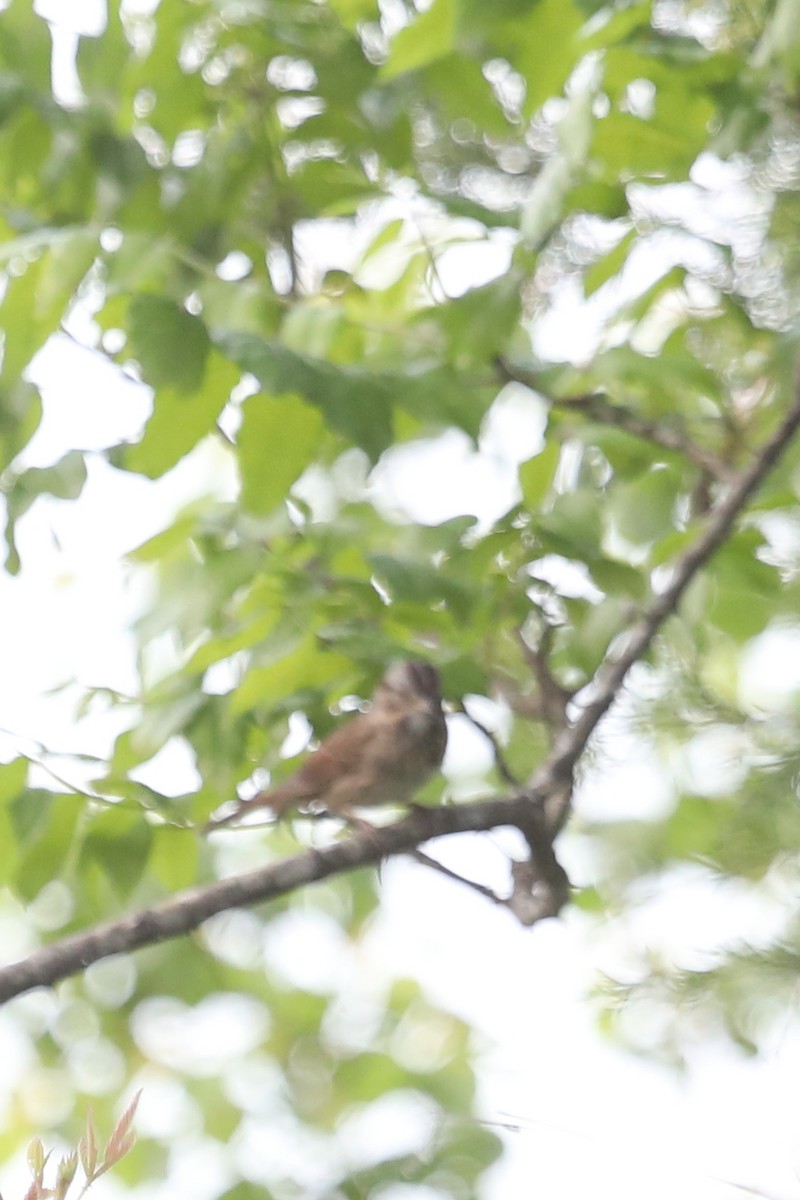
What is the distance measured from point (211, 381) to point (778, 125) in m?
0.83

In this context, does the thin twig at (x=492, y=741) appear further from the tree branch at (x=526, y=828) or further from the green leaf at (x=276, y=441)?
the green leaf at (x=276, y=441)

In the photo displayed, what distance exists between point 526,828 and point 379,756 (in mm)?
325

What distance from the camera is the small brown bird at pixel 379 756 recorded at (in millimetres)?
1365


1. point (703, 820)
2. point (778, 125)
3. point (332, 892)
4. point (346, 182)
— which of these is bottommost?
point (332, 892)

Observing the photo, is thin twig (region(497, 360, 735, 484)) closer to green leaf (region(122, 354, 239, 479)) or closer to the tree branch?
the tree branch

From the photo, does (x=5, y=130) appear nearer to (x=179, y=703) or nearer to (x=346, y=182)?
(x=346, y=182)

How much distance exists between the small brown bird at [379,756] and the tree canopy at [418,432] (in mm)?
102

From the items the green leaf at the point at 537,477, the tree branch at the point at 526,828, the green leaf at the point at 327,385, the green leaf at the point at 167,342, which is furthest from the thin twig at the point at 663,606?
the green leaf at the point at 167,342

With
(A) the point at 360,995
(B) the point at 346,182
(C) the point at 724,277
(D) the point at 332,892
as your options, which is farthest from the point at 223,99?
(A) the point at 360,995

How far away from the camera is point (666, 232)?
4.18ft

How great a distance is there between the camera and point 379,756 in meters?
1.41

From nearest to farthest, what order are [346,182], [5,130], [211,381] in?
[211,381]
[5,130]
[346,182]

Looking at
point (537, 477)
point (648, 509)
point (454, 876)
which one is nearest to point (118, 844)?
point (454, 876)

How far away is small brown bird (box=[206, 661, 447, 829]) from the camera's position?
4.48 ft
